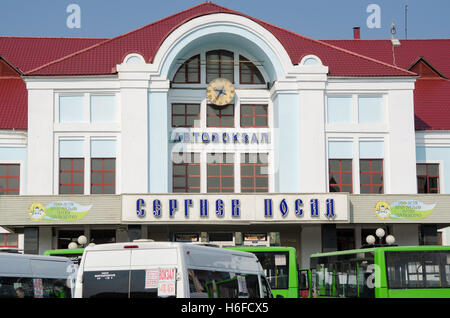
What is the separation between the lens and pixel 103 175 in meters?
35.7

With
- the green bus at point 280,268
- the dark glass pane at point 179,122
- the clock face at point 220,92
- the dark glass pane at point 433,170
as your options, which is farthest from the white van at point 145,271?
the dark glass pane at point 433,170

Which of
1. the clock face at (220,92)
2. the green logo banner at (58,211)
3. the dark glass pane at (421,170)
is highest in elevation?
the clock face at (220,92)

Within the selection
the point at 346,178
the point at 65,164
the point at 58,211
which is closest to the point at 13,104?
the point at 65,164

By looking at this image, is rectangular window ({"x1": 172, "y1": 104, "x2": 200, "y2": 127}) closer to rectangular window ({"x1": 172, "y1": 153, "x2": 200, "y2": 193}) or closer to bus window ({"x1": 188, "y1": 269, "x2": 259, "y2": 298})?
rectangular window ({"x1": 172, "y1": 153, "x2": 200, "y2": 193})

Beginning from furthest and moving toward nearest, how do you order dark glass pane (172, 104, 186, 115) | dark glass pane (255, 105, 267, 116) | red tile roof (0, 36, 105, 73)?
red tile roof (0, 36, 105, 73)
dark glass pane (255, 105, 267, 116)
dark glass pane (172, 104, 186, 115)

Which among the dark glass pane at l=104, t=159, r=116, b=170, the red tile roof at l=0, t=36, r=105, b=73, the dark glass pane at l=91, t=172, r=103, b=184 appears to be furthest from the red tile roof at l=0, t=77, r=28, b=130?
the dark glass pane at l=104, t=159, r=116, b=170

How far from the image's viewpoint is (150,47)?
37.0m

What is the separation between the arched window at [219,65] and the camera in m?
37.9

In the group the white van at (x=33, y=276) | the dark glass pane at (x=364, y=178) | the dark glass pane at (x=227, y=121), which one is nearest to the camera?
the white van at (x=33, y=276)

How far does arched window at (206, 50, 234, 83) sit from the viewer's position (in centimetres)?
3794

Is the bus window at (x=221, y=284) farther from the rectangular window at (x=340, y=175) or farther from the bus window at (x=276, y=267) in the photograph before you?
the rectangular window at (x=340, y=175)

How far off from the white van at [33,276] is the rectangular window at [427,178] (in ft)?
75.9

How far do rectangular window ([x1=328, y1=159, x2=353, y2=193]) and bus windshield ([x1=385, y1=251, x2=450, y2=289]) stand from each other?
1481 centimetres
